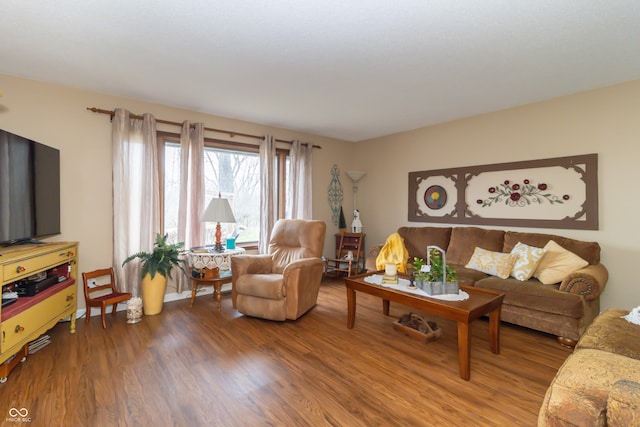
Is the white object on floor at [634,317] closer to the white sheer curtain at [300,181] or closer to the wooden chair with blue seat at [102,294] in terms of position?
the white sheer curtain at [300,181]

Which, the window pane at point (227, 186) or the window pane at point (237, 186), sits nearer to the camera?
the window pane at point (227, 186)

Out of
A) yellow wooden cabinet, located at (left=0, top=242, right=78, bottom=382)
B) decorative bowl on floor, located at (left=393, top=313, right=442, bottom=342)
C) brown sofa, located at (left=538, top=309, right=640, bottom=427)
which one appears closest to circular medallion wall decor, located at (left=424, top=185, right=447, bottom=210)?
decorative bowl on floor, located at (left=393, top=313, right=442, bottom=342)

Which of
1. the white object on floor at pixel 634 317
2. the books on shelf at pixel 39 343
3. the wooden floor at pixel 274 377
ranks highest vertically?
the white object on floor at pixel 634 317

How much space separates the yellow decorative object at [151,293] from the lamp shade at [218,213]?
82 centimetres

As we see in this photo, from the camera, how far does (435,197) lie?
4.51 m

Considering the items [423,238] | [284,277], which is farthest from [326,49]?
[423,238]

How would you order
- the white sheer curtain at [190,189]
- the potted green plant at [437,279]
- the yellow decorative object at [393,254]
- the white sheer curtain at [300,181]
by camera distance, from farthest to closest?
1. the white sheer curtain at [300,181]
2. the yellow decorative object at [393,254]
3. the white sheer curtain at [190,189]
4. the potted green plant at [437,279]

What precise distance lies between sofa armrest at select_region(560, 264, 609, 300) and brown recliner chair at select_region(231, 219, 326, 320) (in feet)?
7.63

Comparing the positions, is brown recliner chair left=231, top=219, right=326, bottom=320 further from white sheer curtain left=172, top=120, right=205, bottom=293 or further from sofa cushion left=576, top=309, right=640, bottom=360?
sofa cushion left=576, top=309, right=640, bottom=360

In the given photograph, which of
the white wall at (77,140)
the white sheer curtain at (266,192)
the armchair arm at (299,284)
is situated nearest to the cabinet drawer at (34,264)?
the white wall at (77,140)

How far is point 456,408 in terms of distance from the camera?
1.79 m

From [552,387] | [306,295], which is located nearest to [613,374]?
[552,387]

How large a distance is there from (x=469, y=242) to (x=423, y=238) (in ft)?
2.03

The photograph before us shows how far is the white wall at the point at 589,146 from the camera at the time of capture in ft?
9.71
